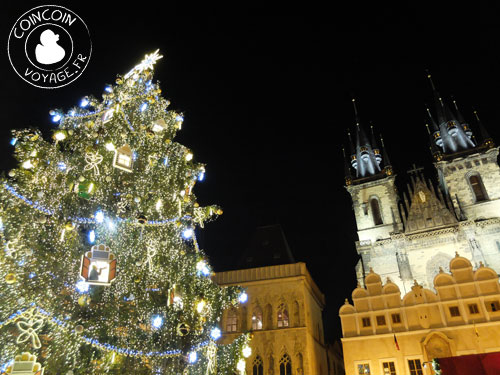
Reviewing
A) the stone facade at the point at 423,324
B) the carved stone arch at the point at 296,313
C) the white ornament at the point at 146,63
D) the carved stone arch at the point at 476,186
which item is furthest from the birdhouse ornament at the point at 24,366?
the carved stone arch at the point at 476,186

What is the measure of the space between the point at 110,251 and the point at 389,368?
16718mm

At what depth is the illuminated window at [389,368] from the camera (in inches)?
716

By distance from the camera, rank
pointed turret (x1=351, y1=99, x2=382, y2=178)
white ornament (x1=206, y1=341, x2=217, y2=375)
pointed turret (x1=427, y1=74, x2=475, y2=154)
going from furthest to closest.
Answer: pointed turret (x1=351, y1=99, x2=382, y2=178) → pointed turret (x1=427, y1=74, x2=475, y2=154) → white ornament (x1=206, y1=341, x2=217, y2=375)

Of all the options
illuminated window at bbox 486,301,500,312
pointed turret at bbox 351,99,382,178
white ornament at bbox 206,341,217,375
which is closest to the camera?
white ornament at bbox 206,341,217,375

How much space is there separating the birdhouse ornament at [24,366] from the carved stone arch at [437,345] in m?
17.5

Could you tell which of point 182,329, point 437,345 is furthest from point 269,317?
point 182,329

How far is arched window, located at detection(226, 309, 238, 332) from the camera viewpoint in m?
24.6

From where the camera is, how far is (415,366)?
1797cm

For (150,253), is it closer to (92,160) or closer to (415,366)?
(92,160)

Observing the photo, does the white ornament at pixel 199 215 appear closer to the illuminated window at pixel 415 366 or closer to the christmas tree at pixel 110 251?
the christmas tree at pixel 110 251

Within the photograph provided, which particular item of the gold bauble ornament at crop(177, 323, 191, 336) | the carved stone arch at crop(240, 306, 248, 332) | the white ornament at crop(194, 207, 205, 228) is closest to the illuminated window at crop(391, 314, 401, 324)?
the carved stone arch at crop(240, 306, 248, 332)

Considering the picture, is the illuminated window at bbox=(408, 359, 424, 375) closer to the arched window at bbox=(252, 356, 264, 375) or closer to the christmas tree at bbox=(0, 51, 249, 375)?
the arched window at bbox=(252, 356, 264, 375)

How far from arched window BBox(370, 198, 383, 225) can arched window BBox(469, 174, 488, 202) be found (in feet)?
25.0

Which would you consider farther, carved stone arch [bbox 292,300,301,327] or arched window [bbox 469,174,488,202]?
arched window [bbox 469,174,488,202]
